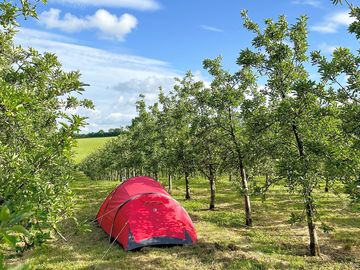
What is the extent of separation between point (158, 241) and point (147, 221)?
3.94 feet

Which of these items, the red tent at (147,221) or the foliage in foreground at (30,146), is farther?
the red tent at (147,221)

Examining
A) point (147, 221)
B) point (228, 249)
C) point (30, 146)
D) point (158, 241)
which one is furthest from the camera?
point (147, 221)

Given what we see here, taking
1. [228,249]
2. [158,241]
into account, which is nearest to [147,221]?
[158,241]

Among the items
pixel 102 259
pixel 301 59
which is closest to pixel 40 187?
pixel 102 259

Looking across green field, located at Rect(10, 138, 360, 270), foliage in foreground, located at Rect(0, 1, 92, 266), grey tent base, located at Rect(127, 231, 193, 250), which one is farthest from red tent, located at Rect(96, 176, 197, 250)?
Answer: foliage in foreground, located at Rect(0, 1, 92, 266)

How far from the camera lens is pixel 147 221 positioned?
17.1m

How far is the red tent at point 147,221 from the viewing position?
16.6 meters

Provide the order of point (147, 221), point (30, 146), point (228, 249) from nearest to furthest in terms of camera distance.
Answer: point (30, 146), point (228, 249), point (147, 221)

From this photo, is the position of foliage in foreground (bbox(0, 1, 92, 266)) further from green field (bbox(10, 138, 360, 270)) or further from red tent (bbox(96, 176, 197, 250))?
red tent (bbox(96, 176, 197, 250))

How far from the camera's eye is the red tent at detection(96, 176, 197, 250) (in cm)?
1656

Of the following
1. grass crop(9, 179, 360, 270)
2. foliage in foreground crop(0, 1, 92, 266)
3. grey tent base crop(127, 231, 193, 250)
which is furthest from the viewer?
grey tent base crop(127, 231, 193, 250)

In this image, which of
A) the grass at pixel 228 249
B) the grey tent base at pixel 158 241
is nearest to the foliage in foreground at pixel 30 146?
the grass at pixel 228 249

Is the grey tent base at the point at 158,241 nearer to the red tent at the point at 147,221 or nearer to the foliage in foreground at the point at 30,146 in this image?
the red tent at the point at 147,221

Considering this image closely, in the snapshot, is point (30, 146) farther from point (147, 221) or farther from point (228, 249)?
point (228, 249)
